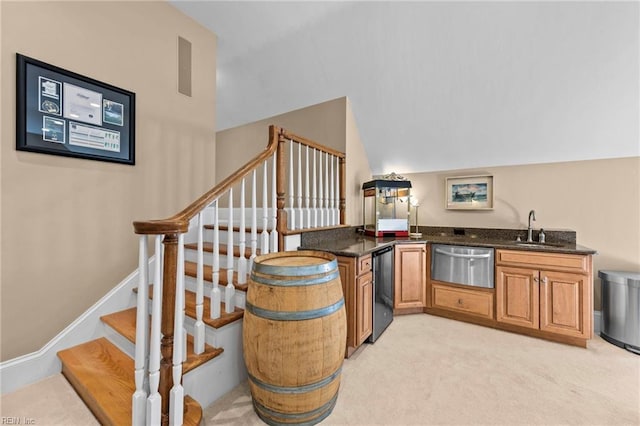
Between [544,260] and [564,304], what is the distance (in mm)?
397

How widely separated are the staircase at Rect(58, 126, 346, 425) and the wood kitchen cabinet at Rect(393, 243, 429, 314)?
112 centimetres

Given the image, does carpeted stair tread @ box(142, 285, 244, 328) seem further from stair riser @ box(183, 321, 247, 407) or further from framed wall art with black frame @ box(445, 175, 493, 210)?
framed wall art with black frame @ box(445, 175, 493, 210)

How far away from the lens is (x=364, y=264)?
220 centimetres

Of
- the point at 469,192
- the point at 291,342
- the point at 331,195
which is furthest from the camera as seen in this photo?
the point at 469,192

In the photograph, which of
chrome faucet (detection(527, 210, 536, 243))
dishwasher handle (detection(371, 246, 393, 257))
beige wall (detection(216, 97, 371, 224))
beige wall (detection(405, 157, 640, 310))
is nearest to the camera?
dishwasher handle (detection(371, 246, 393, 257))

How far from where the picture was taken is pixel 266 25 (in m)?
2.67

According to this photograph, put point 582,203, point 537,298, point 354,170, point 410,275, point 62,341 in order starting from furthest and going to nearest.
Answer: point 354,170 < point 410,275 < point 582,203 < point 537,298 < point 62,341

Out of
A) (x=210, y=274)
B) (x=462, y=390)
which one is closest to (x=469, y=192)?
(x=462, y=390)

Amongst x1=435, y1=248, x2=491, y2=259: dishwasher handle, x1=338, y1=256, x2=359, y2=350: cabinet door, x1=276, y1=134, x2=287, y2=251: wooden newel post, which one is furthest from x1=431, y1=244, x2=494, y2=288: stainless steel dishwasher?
x1=276, y1=134, x2=287, y2=251: wooden newel post

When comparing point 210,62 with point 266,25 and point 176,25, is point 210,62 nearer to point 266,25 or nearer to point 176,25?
point 176,25

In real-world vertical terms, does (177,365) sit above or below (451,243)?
below

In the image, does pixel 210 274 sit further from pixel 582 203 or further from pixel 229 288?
pixel 582 203

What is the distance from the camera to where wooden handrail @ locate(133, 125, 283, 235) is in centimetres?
119

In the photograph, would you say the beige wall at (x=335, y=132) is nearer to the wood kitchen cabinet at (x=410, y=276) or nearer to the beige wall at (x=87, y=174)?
the wood kitchen cabinet at (x=410, y=276)
